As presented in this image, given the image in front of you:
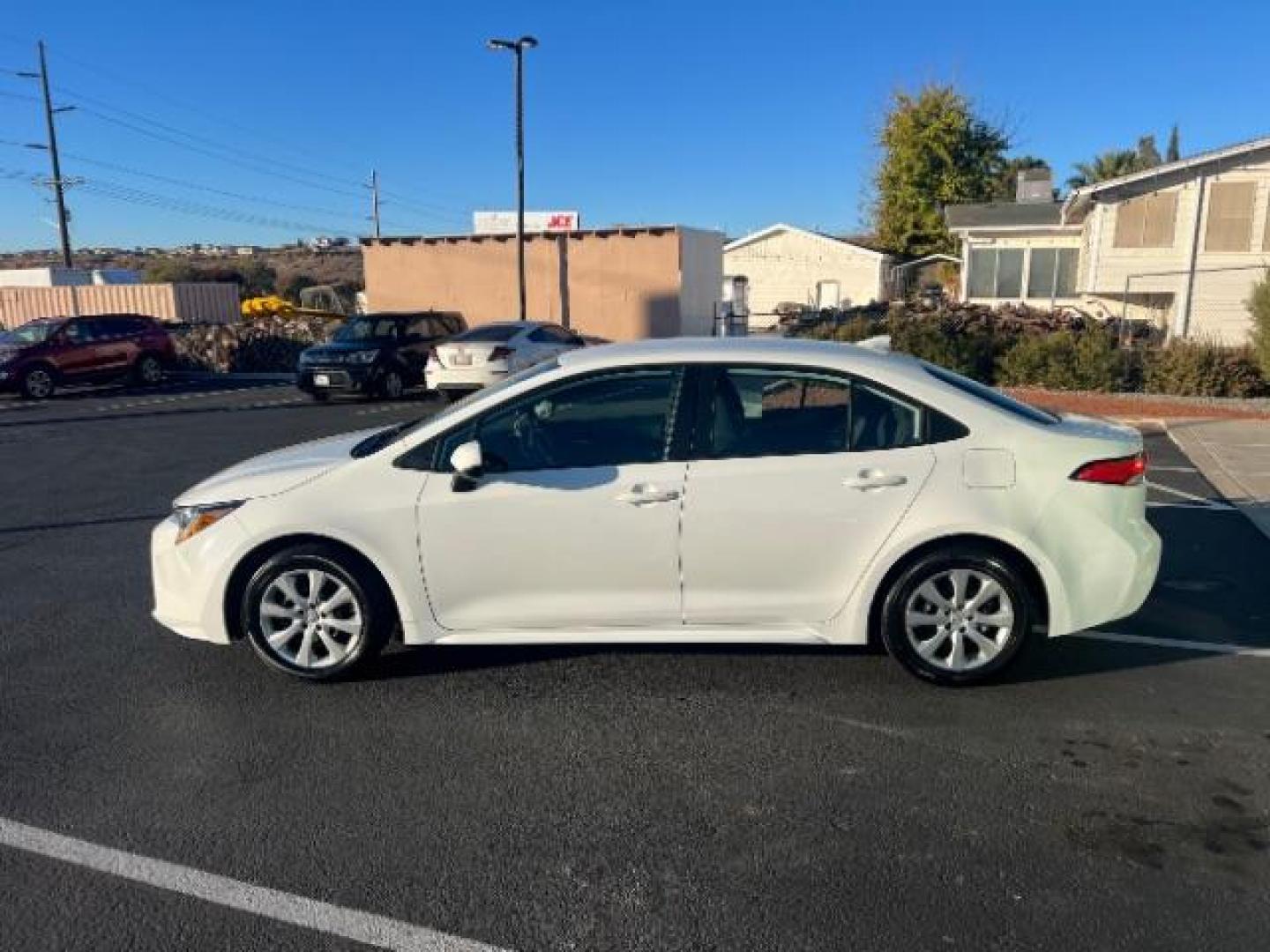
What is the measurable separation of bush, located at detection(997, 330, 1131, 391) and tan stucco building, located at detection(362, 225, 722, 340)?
429 inches

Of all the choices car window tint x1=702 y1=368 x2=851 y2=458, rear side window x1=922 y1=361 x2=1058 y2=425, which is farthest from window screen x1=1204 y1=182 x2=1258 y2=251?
car window tint x1=702 y1=368 x2=851 y2=458

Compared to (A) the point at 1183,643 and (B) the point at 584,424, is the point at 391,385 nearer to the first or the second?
(B) the point at 584,424

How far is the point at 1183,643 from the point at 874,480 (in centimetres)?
204

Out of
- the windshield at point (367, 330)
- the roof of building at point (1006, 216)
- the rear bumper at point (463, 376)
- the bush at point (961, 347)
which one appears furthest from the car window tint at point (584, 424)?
the roof of building at point (1006, 216)

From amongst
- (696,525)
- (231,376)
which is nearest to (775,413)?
(696,525)

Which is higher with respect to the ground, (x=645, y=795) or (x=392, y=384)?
(x=392, y=384)

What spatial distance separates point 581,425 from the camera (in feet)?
14.0

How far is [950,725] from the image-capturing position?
3.90 metres

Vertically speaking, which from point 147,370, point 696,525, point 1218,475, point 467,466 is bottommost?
point 1218,475

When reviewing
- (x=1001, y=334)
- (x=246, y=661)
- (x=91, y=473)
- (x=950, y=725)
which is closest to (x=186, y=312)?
(x=91, y=473)

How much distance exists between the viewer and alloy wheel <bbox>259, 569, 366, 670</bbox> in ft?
13.9

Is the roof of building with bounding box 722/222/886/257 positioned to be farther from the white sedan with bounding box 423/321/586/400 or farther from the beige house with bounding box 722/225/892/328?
the white sedan with bounding box 423/321/586/400

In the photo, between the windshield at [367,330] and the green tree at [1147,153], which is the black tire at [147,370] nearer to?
the windshield at [367,330]

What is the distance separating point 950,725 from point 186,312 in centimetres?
2867
